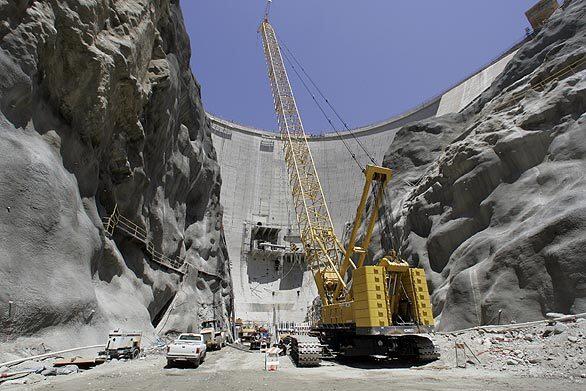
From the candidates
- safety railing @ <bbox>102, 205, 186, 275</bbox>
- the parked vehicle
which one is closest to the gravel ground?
the parked vehicle

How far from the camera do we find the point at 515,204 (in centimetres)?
2692

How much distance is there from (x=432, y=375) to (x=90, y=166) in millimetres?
20195

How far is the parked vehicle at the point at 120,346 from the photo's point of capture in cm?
1694

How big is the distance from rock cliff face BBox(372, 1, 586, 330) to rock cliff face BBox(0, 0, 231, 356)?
65.5 feet

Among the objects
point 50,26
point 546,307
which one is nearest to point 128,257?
point 50,26

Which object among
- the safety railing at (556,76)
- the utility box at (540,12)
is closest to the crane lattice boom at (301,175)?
the safety railing at (556,76)

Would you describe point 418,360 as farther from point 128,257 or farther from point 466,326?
point 128,257

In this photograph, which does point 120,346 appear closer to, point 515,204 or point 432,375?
point 432,375

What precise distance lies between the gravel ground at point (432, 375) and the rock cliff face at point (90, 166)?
3.82 meters

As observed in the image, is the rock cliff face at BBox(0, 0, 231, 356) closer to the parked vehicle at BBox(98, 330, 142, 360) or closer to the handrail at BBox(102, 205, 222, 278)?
the handrail at BBox(102, 205, 222, 278)

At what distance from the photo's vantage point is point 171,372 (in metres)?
14.1

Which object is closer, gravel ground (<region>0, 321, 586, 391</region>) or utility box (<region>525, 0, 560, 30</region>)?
gravel ground (<region>0, 321, 586, 391</region>)

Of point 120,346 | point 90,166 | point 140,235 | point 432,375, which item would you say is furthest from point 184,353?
point 140,235

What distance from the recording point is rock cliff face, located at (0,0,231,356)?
52.8 feet
